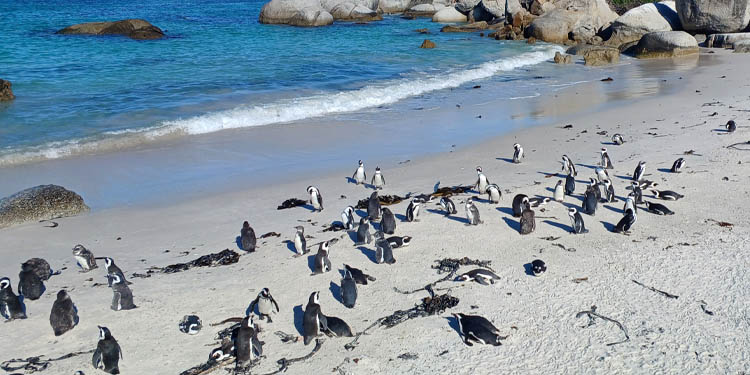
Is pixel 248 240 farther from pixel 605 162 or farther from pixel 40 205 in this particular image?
pixel 605 162

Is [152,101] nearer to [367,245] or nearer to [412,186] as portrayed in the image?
[412,186]

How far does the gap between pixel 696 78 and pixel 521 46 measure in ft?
41.9

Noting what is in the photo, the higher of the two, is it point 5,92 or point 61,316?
point 5,92

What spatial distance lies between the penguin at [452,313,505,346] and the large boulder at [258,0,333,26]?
38.9 metres

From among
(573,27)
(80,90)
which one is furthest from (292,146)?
(573,27)

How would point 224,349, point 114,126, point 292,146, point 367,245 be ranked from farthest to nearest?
point 114,126
point 292,146
point 367,245
point 224,349

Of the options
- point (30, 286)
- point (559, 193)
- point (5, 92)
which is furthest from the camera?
point (5, 92)

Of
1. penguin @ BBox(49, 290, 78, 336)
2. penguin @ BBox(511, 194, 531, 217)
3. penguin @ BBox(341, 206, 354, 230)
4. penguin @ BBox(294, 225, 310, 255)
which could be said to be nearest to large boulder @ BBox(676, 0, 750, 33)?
penguin @ BBox(511, 194, 531, 217)

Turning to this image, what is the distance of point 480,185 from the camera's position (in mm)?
10945

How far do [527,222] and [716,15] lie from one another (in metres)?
26.6

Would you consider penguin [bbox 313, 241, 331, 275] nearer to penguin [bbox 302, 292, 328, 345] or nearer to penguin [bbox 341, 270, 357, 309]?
penguin [bbox 341, 270, 357, 309]

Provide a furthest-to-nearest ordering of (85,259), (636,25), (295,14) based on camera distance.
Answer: (295,14) < (636,25) < (85,259)

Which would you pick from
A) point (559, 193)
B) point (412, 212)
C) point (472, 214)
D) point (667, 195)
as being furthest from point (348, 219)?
point (667, 195)

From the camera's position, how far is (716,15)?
3069 cm
